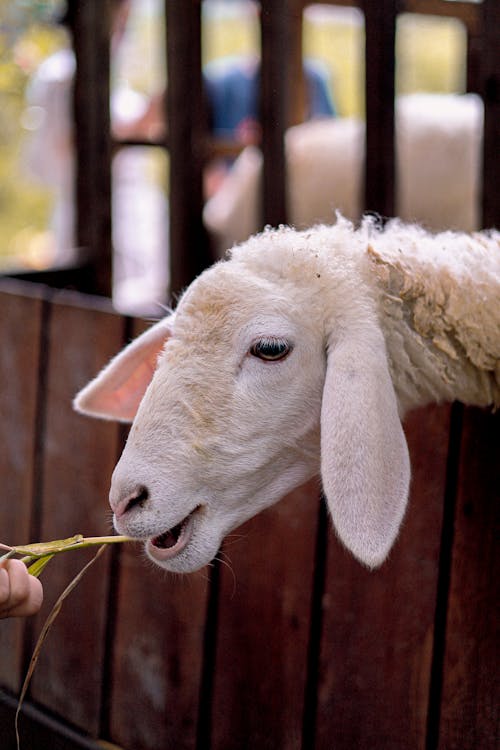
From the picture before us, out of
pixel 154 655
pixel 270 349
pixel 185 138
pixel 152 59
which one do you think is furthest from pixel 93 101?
pixel 152 59

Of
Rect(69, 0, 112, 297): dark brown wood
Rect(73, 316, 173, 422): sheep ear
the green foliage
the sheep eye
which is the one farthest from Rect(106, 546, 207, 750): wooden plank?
the green foliage

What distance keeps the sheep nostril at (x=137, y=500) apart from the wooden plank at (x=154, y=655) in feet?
2.12

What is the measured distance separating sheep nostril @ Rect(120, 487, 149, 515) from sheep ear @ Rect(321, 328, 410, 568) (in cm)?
25

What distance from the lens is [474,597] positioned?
1.65m

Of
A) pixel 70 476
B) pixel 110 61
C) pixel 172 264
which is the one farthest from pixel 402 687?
pixel 110 61

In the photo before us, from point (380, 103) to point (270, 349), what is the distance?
120 centimetres

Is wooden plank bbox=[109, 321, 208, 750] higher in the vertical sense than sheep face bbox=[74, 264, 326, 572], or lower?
lower

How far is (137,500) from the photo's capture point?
1410 mm

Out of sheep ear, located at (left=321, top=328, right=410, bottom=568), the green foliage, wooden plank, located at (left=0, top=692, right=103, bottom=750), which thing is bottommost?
wooden plank, located at (left=0, top=692, right=103, bottom=750)

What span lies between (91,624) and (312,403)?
109 centimetres

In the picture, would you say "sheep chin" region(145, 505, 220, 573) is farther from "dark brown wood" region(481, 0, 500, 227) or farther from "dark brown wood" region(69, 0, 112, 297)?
"dark brown wood" region(69, 0, 112, 297)

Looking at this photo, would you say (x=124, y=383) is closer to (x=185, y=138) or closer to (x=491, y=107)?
(x=491, y=107)

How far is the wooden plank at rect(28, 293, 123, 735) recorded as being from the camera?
2.26 m

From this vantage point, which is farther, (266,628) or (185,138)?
(185,138)
